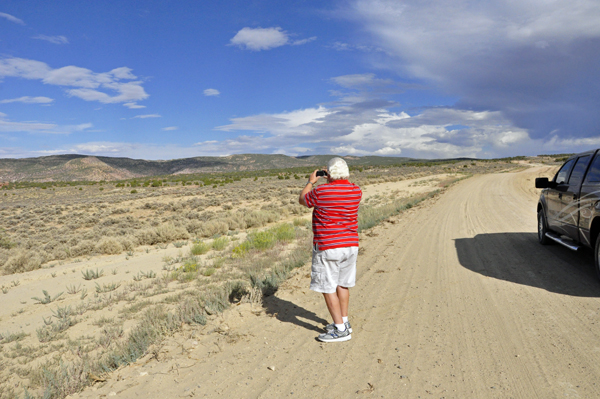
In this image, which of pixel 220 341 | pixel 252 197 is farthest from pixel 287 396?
pixel 252 197

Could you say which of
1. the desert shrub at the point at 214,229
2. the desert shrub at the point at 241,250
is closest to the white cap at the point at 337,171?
the desert shrub at the point at 241,250

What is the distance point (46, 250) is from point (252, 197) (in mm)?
17785

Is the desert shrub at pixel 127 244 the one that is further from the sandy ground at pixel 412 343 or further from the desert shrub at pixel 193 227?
the sandy ground at pixel 412 343

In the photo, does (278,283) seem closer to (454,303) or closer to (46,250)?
(454,303)

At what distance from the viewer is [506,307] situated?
15.9 feet

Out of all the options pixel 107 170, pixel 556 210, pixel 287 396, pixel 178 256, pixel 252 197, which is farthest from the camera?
pixel 107 170

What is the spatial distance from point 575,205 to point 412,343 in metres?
4.45

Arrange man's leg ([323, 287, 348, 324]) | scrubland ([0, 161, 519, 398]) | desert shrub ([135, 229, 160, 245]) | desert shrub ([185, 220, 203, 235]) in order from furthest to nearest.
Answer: desert shrub ([185, 220, 203, 235])
desert shrub ([135, 229, 160, 245])
scrubland ([0, 161, 519, 398])
man's leg ([323, 287, 348, 324])

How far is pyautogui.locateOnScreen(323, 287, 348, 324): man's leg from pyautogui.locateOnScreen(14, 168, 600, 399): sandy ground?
0.99 ft

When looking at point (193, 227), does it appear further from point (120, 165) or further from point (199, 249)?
point (120, 165)

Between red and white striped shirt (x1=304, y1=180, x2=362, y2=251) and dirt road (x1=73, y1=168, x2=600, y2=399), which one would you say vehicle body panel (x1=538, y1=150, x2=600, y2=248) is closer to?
dirt road (x1=73, y1=168, x2=600, y2=399)

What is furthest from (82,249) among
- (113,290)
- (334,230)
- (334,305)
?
(334,230)

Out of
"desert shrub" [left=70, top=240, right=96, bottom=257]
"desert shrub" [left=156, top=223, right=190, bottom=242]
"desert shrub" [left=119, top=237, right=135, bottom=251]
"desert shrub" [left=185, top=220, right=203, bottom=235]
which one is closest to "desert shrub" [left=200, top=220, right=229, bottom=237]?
"desert shrub" [left=185, top=220, right=203, bottom=235]

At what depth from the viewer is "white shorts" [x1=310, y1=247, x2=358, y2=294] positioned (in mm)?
3879
